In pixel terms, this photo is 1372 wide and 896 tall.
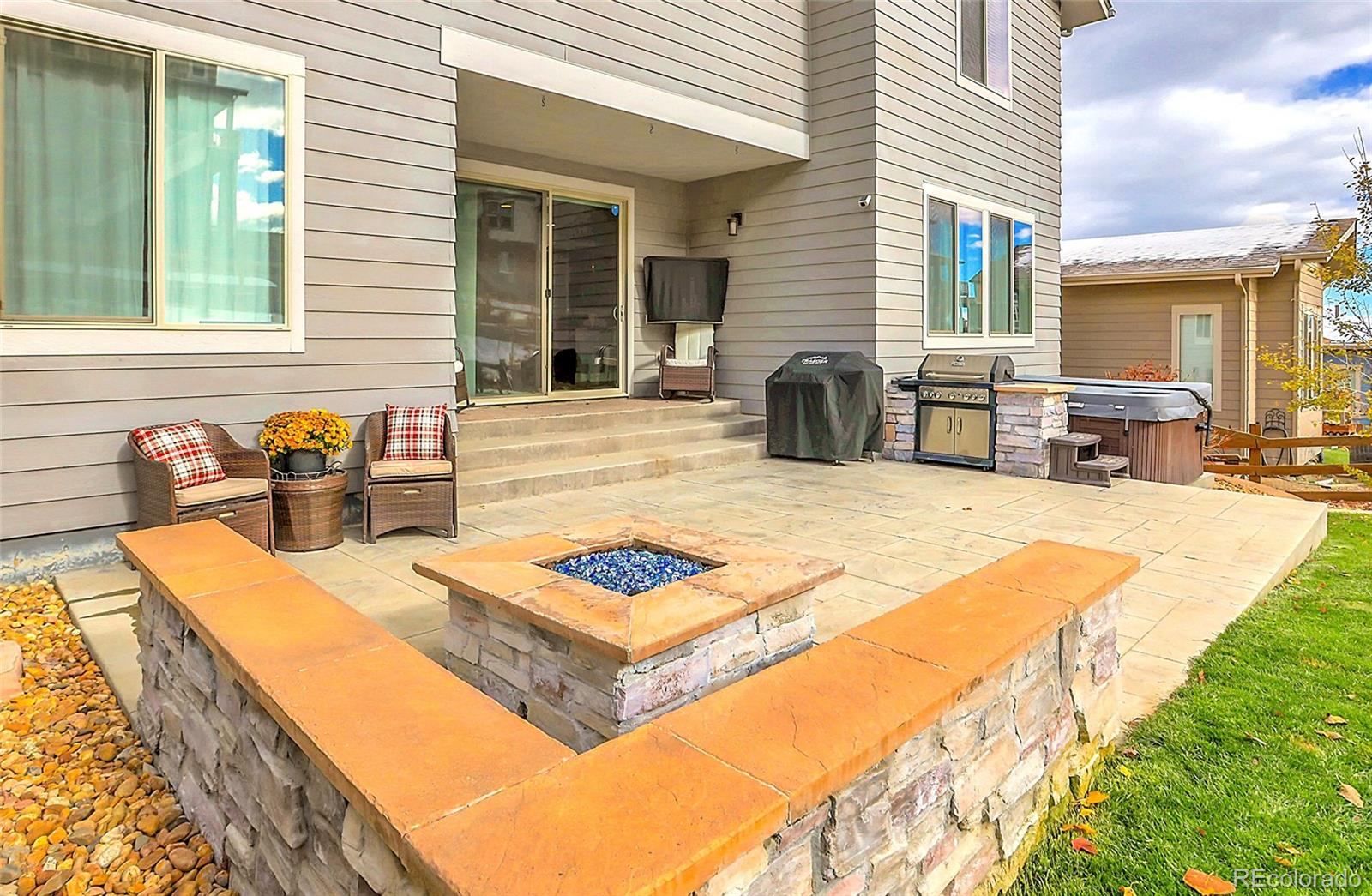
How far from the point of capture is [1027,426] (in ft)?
21.6

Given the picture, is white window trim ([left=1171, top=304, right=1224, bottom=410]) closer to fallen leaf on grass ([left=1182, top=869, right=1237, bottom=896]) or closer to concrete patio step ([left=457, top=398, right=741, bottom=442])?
concrete patio step ([left=457, top=398, right=741, bottom=442])

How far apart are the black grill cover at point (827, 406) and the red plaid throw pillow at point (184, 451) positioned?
454cm

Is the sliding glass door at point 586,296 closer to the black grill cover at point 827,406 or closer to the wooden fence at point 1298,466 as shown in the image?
the black grill cover at point 827,406

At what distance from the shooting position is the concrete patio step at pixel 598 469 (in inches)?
210

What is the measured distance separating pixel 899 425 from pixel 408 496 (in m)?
4.70

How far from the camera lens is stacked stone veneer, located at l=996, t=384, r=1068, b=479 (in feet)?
21.3

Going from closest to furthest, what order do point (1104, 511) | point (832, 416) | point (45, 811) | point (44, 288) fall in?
point (45, 811) < point (44, 288) < point (1104, 511) < point (832, 416)

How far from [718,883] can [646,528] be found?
1.65 m

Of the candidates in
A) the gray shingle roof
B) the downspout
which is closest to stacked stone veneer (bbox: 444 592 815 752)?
the gray shingle roof

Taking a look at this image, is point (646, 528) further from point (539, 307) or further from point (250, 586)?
point (539, 307)

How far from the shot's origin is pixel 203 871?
182 centimetres

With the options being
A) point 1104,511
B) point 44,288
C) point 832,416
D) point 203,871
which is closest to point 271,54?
point 44,288

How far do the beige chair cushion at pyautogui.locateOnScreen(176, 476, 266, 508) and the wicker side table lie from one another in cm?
18

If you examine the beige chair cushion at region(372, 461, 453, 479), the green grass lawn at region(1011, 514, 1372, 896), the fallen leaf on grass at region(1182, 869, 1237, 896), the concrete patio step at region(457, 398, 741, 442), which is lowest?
the fallen leaf on grass at region(1182, 869, 1237, 896)
